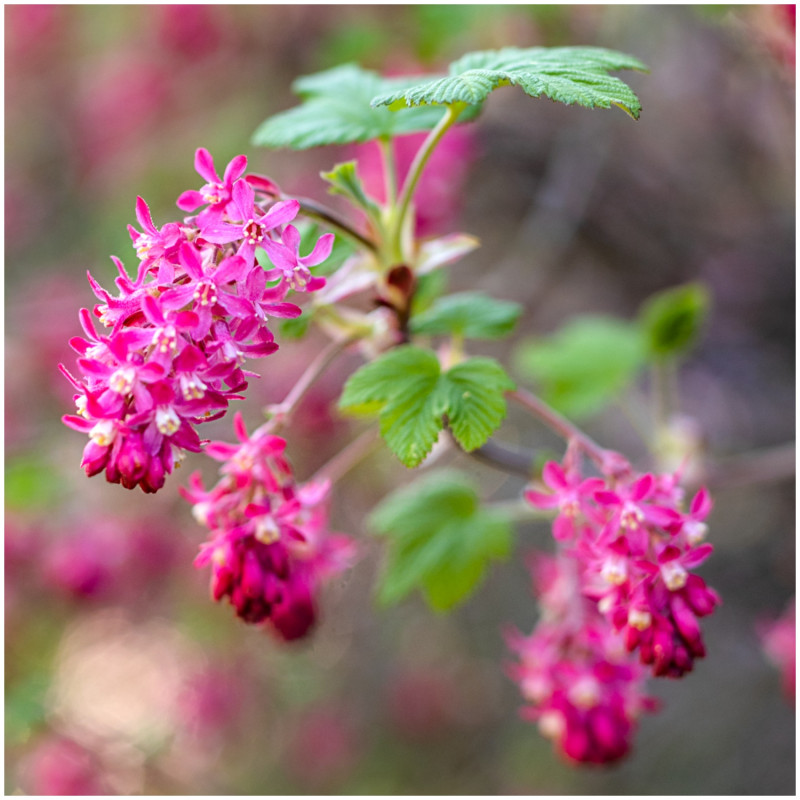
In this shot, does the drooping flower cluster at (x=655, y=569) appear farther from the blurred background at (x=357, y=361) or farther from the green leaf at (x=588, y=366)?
the blurred background at (x=357, y=361)

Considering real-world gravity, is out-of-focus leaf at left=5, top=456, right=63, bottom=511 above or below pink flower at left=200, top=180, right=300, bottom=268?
below

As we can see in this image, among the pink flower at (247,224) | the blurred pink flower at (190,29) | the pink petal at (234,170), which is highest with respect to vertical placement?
the blurred pink flower at (190,29)

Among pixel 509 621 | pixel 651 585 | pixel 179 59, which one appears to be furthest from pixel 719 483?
pixel 179 59

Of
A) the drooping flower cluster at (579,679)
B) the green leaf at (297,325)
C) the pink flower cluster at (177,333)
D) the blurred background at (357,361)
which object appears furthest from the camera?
the blurred background at (357,361)

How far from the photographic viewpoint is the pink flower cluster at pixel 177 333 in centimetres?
79

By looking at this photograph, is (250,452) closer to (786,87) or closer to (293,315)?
(293,315)

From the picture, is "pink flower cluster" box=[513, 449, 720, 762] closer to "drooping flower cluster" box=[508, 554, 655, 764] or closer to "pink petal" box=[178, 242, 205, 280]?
"drooping flower cluster" box=[508, 554, 655, 764]

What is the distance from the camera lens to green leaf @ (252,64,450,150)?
3.69 ft

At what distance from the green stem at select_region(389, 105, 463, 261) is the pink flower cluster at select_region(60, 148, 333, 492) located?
0.77 ft

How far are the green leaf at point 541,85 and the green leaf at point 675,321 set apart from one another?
2.75 ft

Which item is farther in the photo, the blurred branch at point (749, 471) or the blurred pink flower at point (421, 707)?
the blurred pink flower at point (421, 707)

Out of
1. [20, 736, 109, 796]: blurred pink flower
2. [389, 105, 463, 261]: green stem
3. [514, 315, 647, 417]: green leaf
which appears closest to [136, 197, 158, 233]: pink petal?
[389, 105, 463, 261]: green stem

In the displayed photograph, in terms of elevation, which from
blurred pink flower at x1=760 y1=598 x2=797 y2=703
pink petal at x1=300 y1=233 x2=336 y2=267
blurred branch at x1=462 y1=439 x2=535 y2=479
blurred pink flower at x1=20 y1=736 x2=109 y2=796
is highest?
pink petal at x1=300 y1=233 x2=336 y2=267

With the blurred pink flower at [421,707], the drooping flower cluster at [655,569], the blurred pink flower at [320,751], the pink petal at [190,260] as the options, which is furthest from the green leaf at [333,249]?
the blurred pink flower at [421,707]
